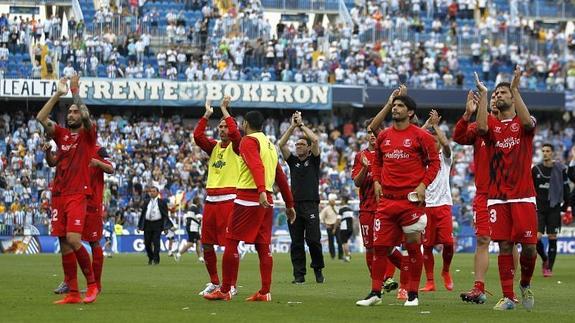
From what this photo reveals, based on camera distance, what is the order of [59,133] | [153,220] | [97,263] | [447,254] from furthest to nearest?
[153,220] → [447,254] → [97,263] → [59,133]

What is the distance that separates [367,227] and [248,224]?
338cm

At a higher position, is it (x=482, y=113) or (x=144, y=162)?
(x=482, y=113)

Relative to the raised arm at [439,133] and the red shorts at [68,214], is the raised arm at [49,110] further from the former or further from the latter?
the raised arm at [439,133]

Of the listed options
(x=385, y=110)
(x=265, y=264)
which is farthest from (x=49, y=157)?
(x=385, y=110)

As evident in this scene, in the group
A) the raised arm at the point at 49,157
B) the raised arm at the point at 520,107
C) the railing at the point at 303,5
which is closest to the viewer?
the raised arm at the point at 520,107

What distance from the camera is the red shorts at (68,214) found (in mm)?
16859

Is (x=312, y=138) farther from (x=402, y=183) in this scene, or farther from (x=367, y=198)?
(x=402, y=183)

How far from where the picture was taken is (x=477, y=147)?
18.2 meters

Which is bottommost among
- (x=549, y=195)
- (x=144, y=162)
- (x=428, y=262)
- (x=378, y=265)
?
(x=144, y=162)

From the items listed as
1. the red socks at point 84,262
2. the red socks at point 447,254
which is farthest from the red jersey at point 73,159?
the red socks at point 447,254

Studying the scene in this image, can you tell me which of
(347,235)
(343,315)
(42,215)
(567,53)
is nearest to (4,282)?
(343,315)

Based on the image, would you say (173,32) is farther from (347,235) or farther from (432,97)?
(347,235)

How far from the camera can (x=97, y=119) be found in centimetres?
5562

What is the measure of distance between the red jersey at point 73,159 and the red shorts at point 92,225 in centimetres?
205
